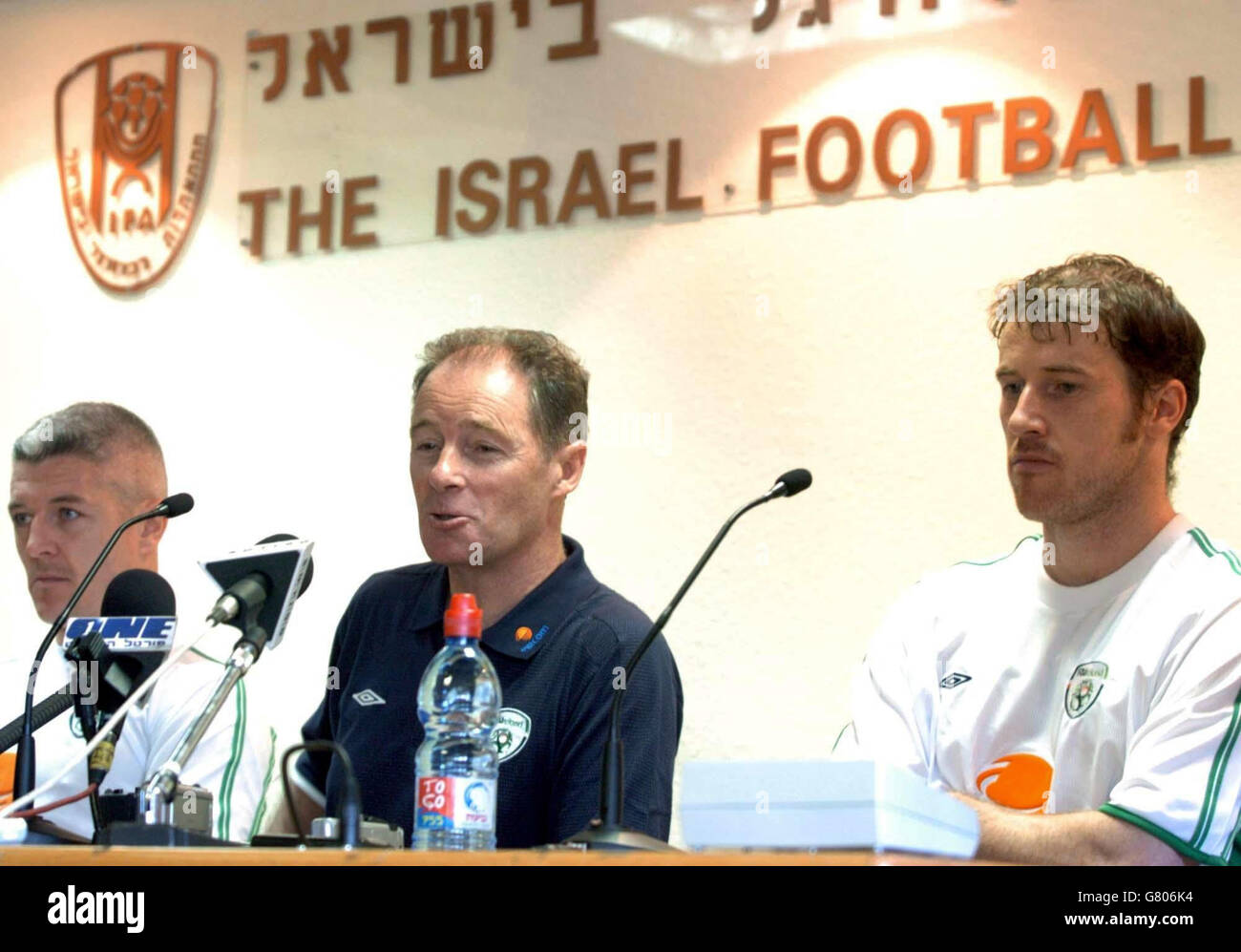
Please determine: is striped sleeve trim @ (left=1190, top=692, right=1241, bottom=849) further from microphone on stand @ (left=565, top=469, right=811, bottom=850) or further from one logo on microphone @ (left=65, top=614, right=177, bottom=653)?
one logo on microphone @ (left=65, top=614, right=177, bottom=653)

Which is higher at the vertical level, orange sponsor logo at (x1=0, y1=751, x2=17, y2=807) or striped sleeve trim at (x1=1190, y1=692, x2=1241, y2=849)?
striped sleeve trim at (x1=1190, y1=692, x2=1241, y2=849)

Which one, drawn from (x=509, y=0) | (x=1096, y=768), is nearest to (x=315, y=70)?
(x=509, y=0)

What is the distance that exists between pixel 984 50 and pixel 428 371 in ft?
4.74

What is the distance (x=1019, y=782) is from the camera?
2.24 meters

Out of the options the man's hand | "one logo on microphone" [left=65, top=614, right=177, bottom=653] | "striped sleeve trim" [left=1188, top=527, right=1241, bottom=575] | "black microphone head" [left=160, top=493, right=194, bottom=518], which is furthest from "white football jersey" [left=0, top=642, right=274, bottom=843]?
"striped sleeve trim" [left=1188, top=527, right=1241, bottom=575]

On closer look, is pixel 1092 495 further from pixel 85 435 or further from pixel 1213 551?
pixel 85 435

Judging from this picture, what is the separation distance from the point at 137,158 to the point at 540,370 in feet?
6.61

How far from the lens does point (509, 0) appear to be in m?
3.79

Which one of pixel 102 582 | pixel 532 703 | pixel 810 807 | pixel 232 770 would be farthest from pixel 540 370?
pixel 810 807

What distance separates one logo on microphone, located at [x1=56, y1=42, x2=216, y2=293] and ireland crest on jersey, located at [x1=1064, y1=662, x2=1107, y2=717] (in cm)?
270

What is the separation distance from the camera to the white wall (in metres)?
3.16

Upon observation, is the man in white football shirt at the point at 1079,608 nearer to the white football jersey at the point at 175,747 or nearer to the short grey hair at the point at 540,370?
the short grey hair at the point at 540,370

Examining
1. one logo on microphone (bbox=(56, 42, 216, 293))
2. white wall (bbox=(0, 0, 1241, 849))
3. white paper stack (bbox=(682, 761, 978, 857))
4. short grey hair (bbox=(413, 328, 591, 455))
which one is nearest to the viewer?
white paper stack (bbox=(682, 761, 978, 857))
